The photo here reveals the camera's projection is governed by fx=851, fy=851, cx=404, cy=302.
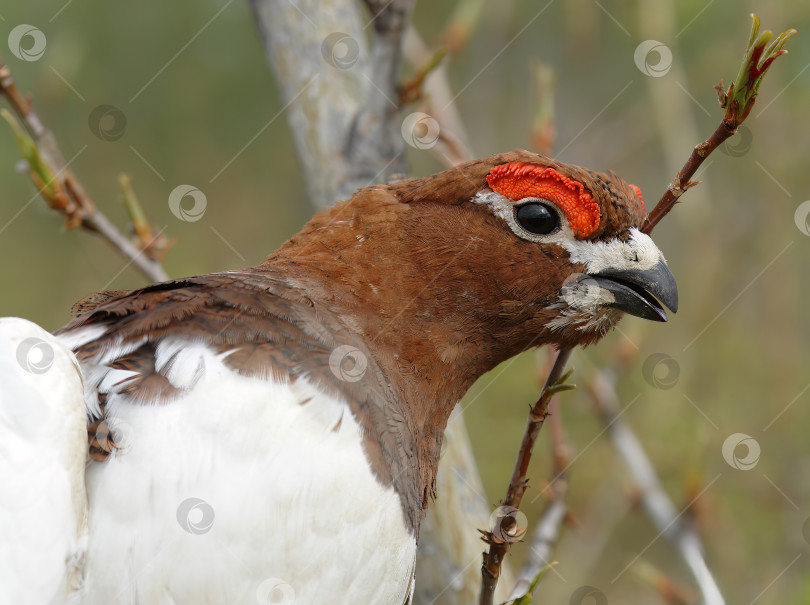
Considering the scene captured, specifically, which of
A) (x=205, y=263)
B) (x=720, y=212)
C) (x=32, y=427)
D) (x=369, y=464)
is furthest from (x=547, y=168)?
(x=205, y=263)

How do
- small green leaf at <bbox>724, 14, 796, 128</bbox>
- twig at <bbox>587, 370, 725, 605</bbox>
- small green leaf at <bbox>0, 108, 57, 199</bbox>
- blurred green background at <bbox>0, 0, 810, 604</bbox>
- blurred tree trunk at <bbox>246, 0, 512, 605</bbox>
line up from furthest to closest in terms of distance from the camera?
blurred green background at <bbox>0, 0, 810, 604</bbox> → blurred tree trunk at <bbox>246, 0, 512, 605</bbox> → small green leaf at <bbox>0, 108, 57, 199</bbox> → twig at <bbox>587, 370, 725, 605</bbox> → small green leaf at <bbox>724, 14, 796, 128</bbox>

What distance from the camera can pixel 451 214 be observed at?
9.16 feet

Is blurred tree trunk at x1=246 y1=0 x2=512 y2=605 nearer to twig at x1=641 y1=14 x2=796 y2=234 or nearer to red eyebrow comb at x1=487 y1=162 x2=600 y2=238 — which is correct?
red eyebrow comb at x1=487 y1=162 x2=600 y2=238

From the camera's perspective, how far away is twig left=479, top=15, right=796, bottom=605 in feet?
6.35

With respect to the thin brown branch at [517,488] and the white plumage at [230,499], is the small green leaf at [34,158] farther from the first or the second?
the thin brown branch at [517,488]

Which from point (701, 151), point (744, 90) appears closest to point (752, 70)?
point (744, 90)

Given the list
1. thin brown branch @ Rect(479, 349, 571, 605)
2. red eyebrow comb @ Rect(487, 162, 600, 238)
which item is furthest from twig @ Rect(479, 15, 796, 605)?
red eyebrow comb @ Rect(487, 162, 600, 238)

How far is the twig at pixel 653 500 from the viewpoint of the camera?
2740mm

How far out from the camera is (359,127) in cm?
331

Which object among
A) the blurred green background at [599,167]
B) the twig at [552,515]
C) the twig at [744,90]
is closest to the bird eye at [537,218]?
the twig at [744,90]

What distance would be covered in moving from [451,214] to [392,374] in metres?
0.57

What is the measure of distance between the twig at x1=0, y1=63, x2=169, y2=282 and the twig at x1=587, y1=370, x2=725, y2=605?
1906mm

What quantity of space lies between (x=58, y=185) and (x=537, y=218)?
1727 mm

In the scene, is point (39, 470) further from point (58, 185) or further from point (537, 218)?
point (537, 218)
